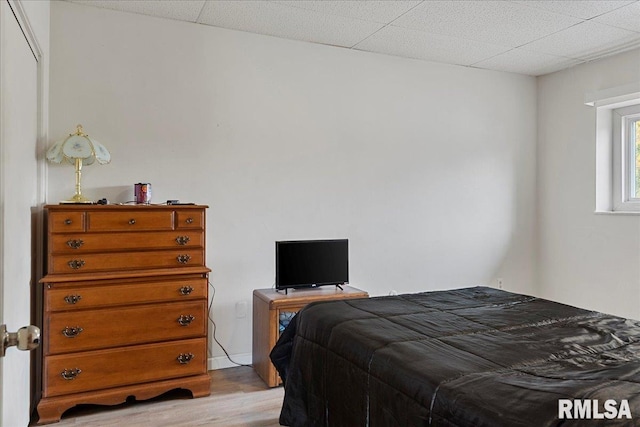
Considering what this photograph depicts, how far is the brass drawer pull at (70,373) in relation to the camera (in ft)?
8.37

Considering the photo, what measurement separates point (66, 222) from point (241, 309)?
1.42 m

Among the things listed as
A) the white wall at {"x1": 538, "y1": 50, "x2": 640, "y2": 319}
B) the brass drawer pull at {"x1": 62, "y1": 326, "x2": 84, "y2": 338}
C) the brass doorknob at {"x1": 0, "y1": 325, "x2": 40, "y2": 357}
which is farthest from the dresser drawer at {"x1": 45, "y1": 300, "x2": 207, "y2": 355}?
the white wall at {"x1": 538, "y1": 50, "x2": 640, "y2": 319}

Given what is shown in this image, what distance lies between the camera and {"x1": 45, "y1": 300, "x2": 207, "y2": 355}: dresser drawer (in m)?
2.55

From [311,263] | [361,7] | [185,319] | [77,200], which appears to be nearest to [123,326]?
[185,319]

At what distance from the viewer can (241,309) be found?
11.4 feet

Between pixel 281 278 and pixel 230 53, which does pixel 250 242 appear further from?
pixel 230 53

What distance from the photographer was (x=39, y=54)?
2.57m

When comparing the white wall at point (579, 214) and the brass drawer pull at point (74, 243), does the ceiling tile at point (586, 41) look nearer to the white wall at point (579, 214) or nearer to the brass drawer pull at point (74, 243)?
the white wall at point (579, 214)

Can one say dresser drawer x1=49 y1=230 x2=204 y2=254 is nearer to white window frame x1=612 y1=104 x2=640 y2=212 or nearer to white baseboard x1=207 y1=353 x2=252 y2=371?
white baseboard x1=207 y1=353 x2=252 y2=371

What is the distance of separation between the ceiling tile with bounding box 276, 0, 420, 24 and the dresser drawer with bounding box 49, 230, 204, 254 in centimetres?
167

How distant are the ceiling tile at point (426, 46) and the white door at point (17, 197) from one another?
2434 millimetres

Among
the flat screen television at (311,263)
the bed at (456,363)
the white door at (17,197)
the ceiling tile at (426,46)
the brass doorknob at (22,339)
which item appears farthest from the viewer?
the ceiling tile at (426,46)

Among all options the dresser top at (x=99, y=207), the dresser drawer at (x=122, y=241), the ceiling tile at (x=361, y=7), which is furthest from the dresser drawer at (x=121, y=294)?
the ceiling tile at (x=361, y=7)

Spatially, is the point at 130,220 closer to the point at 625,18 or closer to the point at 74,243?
the point at 74,243
